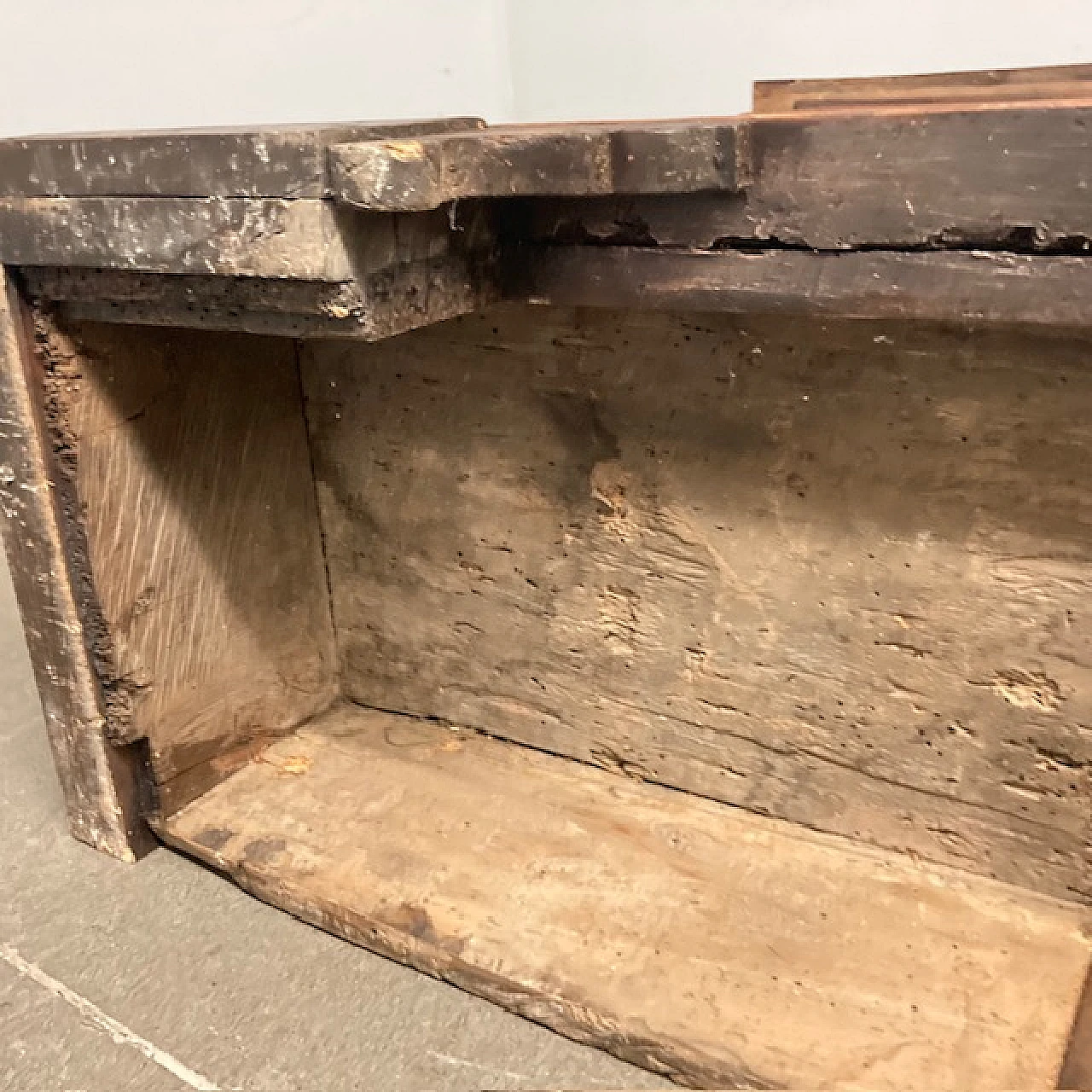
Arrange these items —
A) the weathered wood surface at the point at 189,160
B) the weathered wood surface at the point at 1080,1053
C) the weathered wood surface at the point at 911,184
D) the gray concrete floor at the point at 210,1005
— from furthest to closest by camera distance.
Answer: the gray concrete floor at the point at 210,1005, the weathered wood surface at the point at 1080,1053, the weathered wood surface at the point at 189,160, the weathered wood surface at the point at 911,184

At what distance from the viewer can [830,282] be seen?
1.11 m

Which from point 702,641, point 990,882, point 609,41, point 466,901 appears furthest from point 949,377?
point 609,41

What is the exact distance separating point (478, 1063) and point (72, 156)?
122cm

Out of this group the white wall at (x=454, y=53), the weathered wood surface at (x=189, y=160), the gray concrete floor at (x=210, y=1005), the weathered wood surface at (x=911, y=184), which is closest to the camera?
the weathered wood surface at (x=911, y=184)

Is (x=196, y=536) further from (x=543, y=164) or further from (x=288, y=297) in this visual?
(x=543, y=164)

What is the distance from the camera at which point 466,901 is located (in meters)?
1.56

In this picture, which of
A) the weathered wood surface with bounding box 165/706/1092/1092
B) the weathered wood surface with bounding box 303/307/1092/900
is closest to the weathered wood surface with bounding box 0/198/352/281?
the weathered wood surface with bounding box 303/307/1092/900

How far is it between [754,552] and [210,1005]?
98 centimetres

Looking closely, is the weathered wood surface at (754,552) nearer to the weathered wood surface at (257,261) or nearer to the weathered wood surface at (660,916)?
the weathered wood surface at (660,916)

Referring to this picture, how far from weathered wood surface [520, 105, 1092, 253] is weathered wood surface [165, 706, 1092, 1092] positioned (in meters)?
0.92

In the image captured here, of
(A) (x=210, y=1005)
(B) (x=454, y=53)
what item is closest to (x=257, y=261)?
(A) (x=210, y=1005)

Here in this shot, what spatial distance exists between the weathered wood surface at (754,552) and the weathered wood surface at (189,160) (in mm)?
489

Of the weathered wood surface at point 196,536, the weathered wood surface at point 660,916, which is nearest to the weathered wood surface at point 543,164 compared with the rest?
the weathered wood surface at point 196,536

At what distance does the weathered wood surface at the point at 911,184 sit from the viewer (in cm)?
97
